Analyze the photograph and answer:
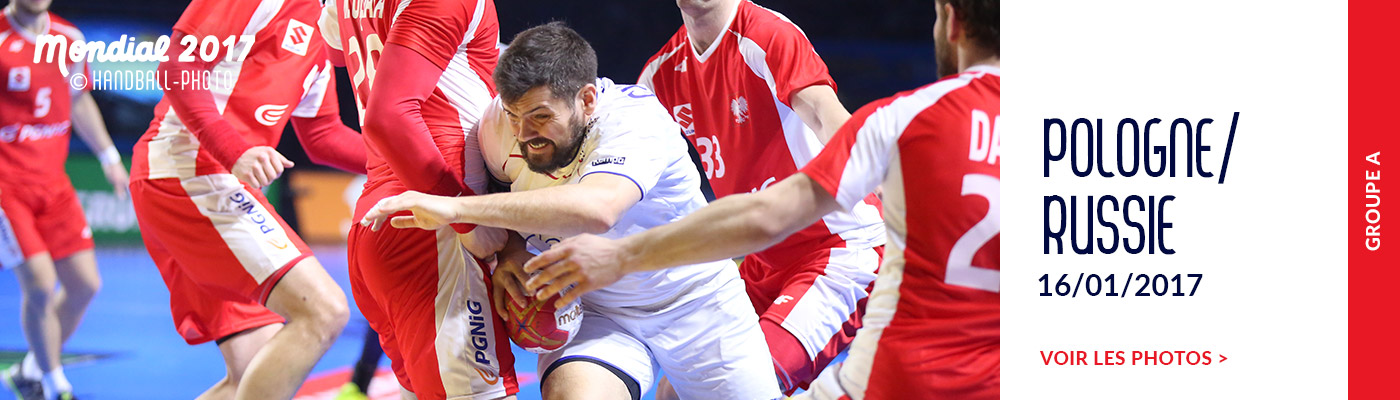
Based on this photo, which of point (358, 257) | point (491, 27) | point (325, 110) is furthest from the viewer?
point (325, 110)

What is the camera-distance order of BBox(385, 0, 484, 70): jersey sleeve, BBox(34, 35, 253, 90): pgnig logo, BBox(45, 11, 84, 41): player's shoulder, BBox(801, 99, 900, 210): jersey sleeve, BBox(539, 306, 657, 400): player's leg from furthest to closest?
BBox(45, 11, 84, 41): player's shoulder, BBox(34, 35, 253, 90): pgnig logo, BBox(385, 0, 484, 70): jersey sleeve, BBox(539, 306, 657, 400): player's leg, BBox(801, 99, 900, 210): jersey sleeve

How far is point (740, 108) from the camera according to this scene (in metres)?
3.56

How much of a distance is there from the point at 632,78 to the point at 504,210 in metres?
4.49

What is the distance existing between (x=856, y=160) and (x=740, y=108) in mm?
1662

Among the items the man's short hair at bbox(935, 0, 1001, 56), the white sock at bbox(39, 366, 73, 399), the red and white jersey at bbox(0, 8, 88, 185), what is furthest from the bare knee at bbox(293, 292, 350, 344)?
the man's short hair at bbox(935, 0, 1001, 56)

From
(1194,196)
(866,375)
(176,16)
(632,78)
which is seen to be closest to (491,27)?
(866,375)

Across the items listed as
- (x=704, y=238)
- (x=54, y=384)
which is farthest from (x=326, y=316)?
(x=704, y=238)

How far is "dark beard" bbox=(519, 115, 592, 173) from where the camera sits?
8.80 ft

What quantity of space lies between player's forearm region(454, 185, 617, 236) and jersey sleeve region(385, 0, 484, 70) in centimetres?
56

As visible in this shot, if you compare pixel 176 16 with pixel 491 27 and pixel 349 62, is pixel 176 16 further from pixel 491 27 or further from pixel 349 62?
pixel 491 27

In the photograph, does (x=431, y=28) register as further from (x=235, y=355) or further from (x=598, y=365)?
(x=235, y=355)

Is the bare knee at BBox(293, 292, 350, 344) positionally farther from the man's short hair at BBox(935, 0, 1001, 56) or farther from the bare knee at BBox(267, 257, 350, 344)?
the man's short hair at BBox(935, 0, 1001, 56)
